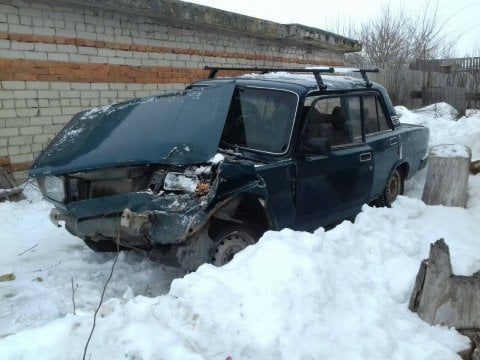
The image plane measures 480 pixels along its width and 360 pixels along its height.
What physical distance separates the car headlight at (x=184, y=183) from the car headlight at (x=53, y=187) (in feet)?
2.77

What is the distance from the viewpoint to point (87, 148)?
367 cm

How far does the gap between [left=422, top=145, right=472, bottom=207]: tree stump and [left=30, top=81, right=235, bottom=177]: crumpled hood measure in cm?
254

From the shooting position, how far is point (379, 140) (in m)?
5.20

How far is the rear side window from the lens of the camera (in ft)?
17.0

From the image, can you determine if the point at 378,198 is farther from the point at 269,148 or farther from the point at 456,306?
the point at 456,306

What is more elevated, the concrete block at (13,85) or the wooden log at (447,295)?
the concrete block at (13,85)

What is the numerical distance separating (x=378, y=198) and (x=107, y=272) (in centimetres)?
341

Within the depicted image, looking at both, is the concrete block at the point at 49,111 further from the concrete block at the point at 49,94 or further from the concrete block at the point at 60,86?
the concrete block at the point at 60,86

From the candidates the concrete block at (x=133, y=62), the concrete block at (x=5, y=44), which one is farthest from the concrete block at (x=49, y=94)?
the concrete block at (x=133, y=62)

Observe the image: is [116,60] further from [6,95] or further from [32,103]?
[6,95]

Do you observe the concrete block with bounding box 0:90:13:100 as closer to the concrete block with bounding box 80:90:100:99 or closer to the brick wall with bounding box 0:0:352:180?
the brick wall with bounding box 0:0:352:180

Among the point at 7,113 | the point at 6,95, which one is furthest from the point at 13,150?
the point at 6,95

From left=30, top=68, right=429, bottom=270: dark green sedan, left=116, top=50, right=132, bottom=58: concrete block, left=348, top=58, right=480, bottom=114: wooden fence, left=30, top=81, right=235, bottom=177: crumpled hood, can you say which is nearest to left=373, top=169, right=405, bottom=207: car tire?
left=30, top=68, right=429, bottom=270: dark green sedan

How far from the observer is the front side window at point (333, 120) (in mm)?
4188
